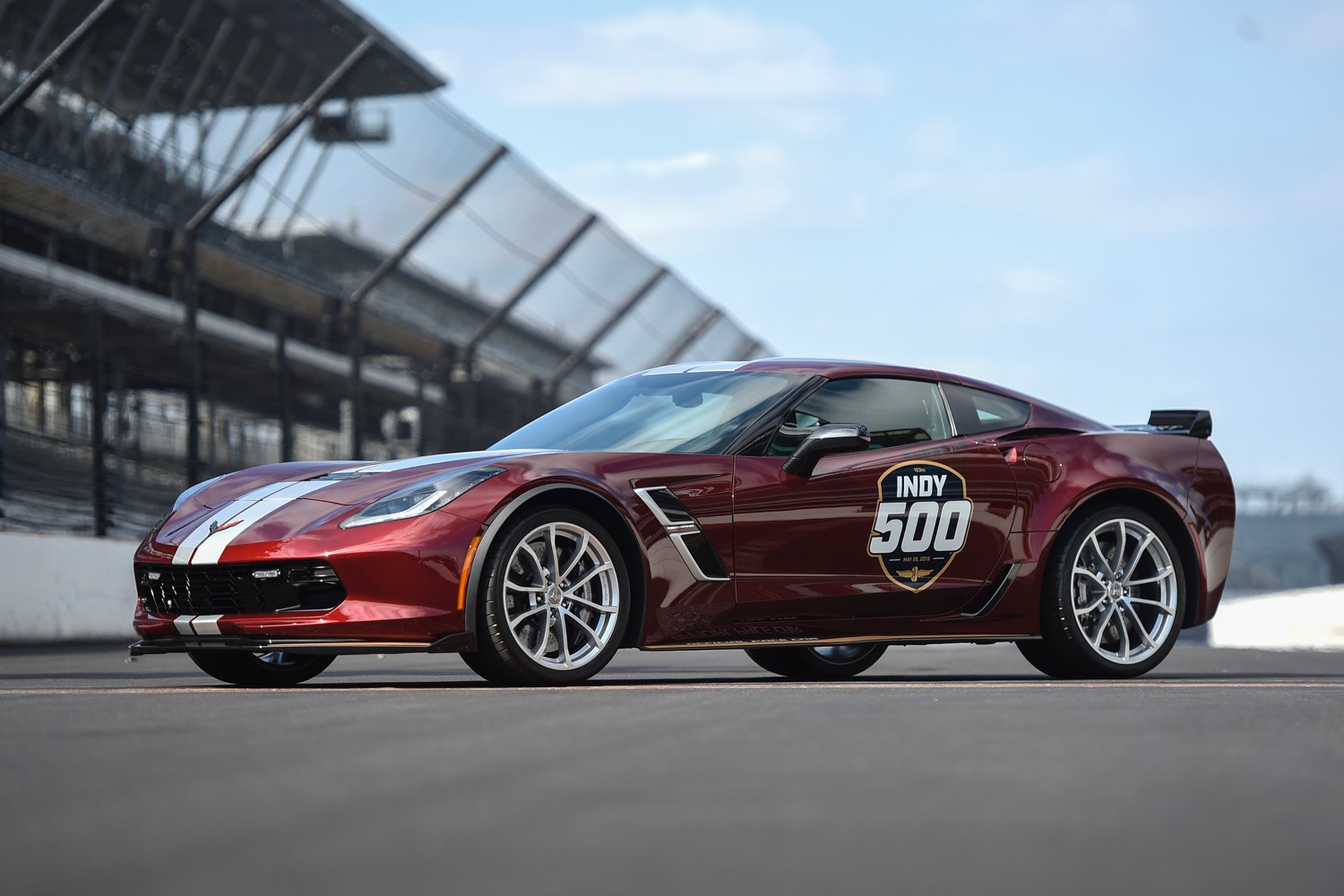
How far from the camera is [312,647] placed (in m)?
6.07

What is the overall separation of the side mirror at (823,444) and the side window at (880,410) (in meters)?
0.20

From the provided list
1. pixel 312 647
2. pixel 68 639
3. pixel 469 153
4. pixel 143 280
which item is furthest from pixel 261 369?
pixel 312 647

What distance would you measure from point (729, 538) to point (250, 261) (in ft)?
33.1

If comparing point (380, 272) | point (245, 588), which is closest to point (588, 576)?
point (245, 588)

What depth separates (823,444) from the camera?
677cm

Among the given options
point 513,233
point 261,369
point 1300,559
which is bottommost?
point 1300,559

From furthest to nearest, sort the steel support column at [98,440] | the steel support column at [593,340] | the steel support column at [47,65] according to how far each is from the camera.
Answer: the steel support column at [593,340] → the steel support column at [98,440] → the steel support column at [47,65]

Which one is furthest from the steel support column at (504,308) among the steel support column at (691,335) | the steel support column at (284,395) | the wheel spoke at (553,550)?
the wheel spoke at (553,550)

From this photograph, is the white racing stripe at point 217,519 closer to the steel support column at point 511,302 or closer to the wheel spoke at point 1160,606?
the wheel spoke at point 1160,606

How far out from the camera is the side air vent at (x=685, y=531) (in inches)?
257

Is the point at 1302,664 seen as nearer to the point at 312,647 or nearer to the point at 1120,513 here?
the point at 1120,513

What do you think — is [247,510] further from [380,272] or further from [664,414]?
[380,272]

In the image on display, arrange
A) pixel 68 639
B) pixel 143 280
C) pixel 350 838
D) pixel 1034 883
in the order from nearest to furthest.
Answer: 1. pixel 1034 883
2. pixel 350 838
3. pixel 68 639
4. pixel 143 280

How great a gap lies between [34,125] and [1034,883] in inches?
495
